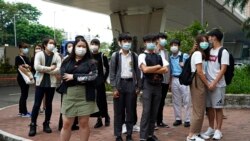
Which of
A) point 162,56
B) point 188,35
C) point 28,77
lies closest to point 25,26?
point 188,35

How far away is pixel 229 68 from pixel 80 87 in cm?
259

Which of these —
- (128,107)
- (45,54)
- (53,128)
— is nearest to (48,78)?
(45,54)

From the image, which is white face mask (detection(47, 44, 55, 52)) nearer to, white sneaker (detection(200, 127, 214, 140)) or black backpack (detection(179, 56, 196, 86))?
black backpack (detection(179, 56, 196, 86))

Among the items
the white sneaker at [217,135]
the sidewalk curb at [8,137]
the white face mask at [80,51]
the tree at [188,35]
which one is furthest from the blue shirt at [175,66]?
the tree at [188,35]

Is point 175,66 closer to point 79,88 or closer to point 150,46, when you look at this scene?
point 150,46

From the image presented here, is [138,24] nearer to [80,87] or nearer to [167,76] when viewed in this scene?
[167,76]

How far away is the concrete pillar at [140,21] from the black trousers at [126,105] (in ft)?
90.3

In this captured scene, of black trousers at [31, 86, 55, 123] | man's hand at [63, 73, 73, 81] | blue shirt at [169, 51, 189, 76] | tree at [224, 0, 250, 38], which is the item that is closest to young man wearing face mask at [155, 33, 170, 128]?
blue shirt at [169, 51, 189, 76]

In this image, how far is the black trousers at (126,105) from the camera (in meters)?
6.18

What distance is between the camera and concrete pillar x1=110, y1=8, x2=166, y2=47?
112 feet

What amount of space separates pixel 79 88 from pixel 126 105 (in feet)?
4.19

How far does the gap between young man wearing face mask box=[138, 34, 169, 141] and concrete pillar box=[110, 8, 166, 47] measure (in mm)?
27539

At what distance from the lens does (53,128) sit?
7.65 meters

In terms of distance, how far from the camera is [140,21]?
35750 mm
